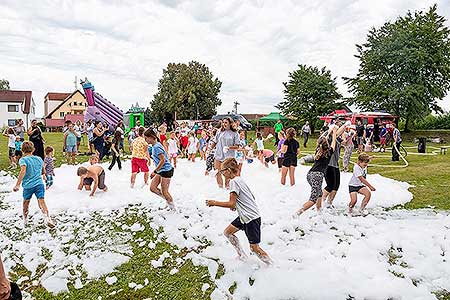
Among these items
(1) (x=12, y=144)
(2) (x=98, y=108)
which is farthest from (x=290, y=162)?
(2) (x=98, y=108)

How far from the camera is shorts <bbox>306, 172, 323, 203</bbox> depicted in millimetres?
7773

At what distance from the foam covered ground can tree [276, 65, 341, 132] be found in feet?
101

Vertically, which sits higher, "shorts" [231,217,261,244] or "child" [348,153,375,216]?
"child" [348,153,375,216]

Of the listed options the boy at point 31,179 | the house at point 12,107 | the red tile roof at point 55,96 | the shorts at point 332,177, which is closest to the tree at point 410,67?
the shorts at point 332,177

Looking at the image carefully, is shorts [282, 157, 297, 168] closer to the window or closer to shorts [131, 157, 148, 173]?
shorts [131, 157, 148, 173]

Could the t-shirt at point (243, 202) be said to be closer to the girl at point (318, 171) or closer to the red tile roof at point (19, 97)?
the girl at point (318, 171)

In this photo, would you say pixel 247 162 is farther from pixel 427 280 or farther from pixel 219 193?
pixel 427 280

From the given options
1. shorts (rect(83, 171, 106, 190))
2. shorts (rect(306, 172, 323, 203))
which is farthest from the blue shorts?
shorts (rect(306, 172, 323, 203))

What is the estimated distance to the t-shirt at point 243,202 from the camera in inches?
221

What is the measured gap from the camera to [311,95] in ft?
134

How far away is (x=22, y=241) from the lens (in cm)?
693

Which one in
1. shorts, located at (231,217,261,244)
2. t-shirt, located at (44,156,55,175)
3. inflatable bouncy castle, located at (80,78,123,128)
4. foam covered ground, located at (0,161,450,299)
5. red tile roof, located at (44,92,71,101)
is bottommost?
foam covered ground, located at (0,161,450,299)

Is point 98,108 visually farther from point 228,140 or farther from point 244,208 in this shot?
point 244,208

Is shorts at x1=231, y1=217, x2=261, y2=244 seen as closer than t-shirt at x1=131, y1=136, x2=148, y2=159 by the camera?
Yes
